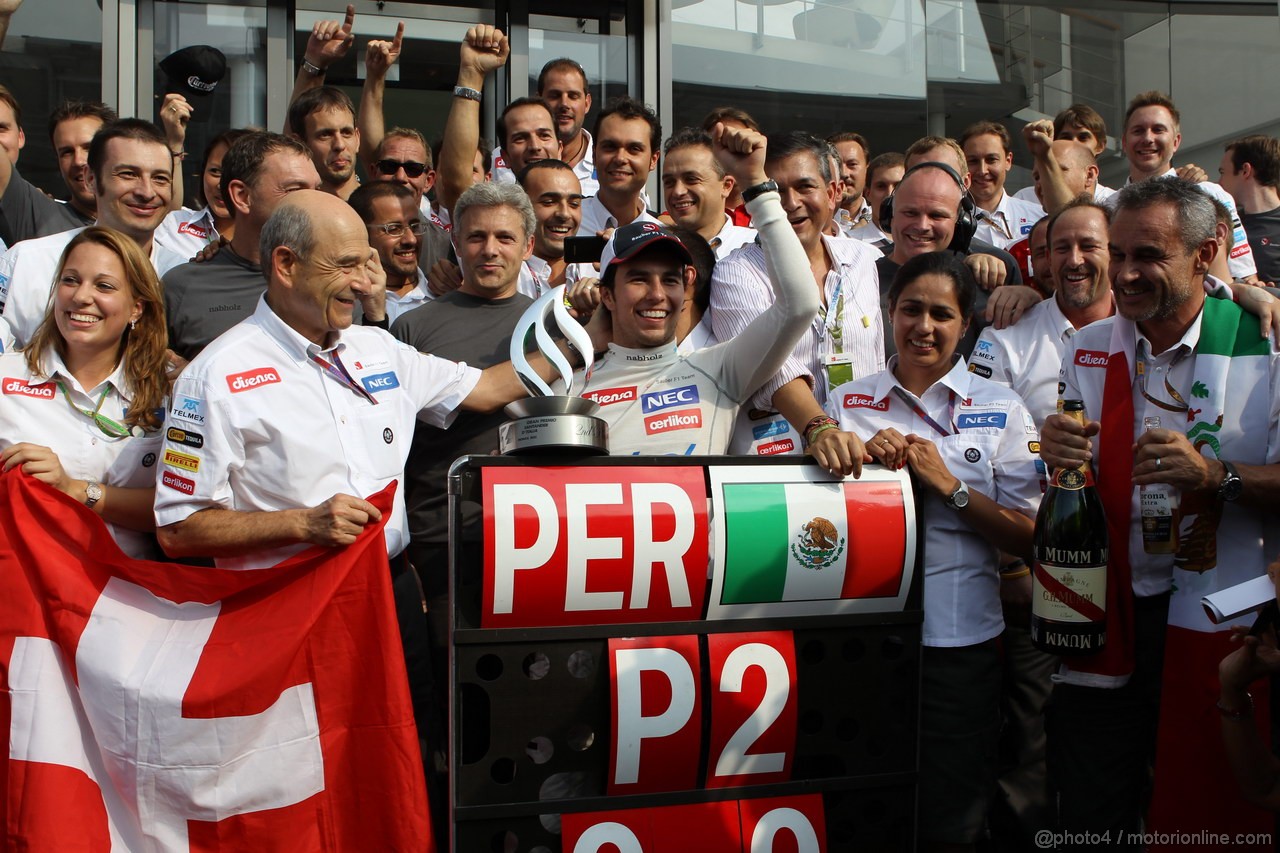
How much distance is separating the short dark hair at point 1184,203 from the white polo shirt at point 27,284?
3.47 meters

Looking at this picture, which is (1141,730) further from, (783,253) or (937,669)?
(783,253)

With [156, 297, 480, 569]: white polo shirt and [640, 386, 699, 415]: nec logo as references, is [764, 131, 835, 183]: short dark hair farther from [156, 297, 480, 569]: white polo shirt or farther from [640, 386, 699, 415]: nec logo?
[156, 297, 480, 569]: white polo shirt

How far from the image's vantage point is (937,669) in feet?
11.7

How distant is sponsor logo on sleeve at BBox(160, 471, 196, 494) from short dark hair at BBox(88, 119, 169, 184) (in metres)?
2.02

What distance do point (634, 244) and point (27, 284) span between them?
2170 millimetres

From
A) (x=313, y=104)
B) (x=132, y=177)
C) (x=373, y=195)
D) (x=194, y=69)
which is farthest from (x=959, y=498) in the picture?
(x=194, y=69)

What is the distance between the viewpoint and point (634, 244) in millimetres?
3863

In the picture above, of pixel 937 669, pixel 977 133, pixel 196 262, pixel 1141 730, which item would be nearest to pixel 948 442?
pixel 937 669

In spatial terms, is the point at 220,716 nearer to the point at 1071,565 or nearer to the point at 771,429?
the point at 771,429

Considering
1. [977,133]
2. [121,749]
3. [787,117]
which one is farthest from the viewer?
[787,117]

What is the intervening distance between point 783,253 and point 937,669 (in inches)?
51.9

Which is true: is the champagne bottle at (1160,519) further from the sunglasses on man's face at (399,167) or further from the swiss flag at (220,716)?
the sunglasses on man's face at (399,167)

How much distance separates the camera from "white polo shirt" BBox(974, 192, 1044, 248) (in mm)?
6645

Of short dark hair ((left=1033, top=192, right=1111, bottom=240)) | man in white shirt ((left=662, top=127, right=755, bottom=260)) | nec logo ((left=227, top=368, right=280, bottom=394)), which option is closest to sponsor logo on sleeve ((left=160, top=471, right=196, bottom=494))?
nec logo ((left=227, top=368, right=280, bottom=394))
